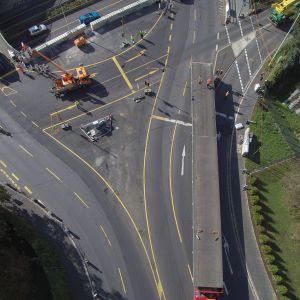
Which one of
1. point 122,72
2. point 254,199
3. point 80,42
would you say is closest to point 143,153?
point 122,72

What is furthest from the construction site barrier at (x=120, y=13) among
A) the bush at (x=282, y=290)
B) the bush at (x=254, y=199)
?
the bush at (x=282, y=290)

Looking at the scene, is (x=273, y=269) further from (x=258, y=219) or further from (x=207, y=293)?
(x=207, y=293)

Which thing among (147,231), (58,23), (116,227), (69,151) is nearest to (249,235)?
(147,231)

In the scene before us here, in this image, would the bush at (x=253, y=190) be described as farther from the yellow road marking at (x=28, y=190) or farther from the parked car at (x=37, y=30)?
the parked car at (x=37, y=30)

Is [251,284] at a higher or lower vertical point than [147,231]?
lower

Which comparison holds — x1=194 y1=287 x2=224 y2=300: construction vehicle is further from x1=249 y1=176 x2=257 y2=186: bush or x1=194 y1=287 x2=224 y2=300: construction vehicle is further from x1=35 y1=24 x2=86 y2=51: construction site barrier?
x1=35 y1=24 x2=86 y2=51: construction site barrier

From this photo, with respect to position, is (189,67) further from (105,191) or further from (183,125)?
(105,191)
